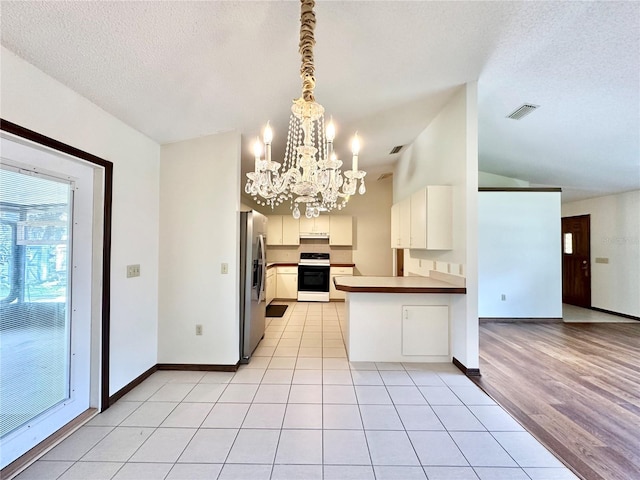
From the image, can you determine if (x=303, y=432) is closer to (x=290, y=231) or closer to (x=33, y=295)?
(x=33, y=295)

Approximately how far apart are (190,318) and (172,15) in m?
2.61

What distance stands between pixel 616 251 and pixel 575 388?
4.61m

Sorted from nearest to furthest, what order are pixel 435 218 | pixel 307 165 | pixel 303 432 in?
pixel 303 432, pixel 307 165, pixel 435 218

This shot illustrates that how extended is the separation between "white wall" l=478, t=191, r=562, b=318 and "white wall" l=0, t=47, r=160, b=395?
5.09 meters

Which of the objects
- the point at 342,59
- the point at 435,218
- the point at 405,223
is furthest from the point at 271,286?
the point at 342,59

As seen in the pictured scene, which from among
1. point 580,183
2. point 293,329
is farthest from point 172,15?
point 580,183

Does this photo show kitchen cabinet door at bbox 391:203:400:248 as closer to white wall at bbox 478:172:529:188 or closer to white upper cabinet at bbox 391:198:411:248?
white upper cabinet at bbox 391:198:411:248

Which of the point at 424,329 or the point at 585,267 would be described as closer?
the point at 424,329

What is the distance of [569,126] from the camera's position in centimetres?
341

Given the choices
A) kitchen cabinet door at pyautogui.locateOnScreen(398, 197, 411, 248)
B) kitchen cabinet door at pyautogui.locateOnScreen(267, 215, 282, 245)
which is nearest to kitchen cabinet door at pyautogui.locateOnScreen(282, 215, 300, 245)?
kitchen cabinet door at pyautogui.locateOnScreen(267, 215, 282, 245)

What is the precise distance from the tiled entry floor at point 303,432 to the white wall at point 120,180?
1.39ft

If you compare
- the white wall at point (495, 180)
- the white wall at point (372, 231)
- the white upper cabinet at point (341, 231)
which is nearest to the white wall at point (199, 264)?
the white upper cabinet at point (341, 231)

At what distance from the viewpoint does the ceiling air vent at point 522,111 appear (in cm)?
310

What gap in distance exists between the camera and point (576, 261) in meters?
6.40
